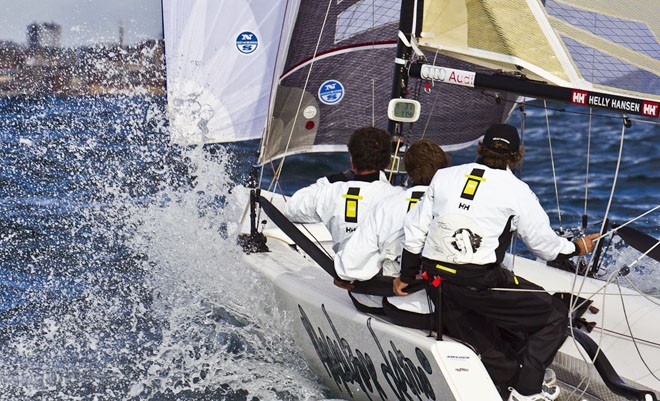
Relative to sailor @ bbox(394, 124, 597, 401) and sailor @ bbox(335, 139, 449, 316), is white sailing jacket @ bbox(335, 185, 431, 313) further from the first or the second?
sailor @ bbox(394, 124, 597, 401)

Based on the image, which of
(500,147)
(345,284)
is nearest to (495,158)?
(500,147)

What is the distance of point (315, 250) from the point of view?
4.30m

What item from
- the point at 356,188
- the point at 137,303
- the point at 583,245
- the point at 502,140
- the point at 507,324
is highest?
the point at 502,140

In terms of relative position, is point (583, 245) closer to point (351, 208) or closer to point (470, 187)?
point (470, 187)

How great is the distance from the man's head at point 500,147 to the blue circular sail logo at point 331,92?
2.45 metres

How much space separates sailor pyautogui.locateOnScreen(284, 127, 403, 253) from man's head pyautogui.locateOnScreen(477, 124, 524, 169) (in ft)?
1.79

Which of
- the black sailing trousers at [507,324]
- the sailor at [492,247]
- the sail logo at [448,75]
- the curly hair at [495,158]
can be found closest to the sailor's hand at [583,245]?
the sailor at [492,247]

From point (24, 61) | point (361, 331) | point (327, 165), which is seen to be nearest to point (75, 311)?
point (361, 331)

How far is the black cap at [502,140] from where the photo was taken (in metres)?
3.45

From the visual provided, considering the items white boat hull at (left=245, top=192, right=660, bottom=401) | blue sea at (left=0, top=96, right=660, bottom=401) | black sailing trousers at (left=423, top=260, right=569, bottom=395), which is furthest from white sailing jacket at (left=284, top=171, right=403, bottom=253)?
blue sea at (left=0, top=96, right=660, bottom=401)

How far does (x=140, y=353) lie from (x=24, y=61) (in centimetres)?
2312

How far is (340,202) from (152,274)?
2.19 metres

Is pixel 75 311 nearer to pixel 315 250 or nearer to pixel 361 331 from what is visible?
pixel 315 250

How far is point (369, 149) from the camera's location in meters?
3.89
